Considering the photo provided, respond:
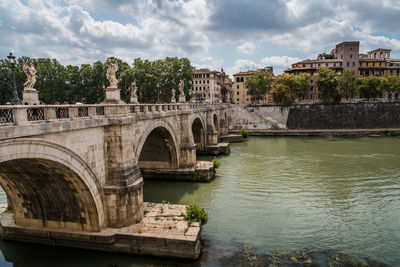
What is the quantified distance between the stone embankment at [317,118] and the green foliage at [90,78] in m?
14.8

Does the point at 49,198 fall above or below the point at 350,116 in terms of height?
below

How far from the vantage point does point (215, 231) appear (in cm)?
1330

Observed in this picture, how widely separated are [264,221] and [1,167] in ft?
39.7

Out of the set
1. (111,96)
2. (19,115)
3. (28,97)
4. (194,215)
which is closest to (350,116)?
(194,215)

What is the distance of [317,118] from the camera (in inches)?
2004

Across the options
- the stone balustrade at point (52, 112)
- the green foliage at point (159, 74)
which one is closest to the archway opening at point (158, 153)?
the stone balustrade at point (52, 112)

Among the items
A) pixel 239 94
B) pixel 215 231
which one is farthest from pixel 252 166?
pixel 239 94

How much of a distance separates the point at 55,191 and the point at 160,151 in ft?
36.1

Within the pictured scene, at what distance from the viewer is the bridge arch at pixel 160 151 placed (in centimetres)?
2047

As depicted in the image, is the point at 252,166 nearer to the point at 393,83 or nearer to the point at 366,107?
the point at 366,107

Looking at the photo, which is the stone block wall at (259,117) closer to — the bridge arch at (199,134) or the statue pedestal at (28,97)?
the bridge arch at (199,134)

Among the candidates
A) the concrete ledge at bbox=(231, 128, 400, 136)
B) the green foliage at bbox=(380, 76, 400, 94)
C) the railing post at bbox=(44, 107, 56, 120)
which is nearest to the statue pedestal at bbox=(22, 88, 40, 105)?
the railing post at bbox=(44, 107, 56, 120)

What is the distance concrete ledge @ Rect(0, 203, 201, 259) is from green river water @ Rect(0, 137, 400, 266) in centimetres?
30

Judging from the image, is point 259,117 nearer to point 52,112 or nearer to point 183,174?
point 183,174
